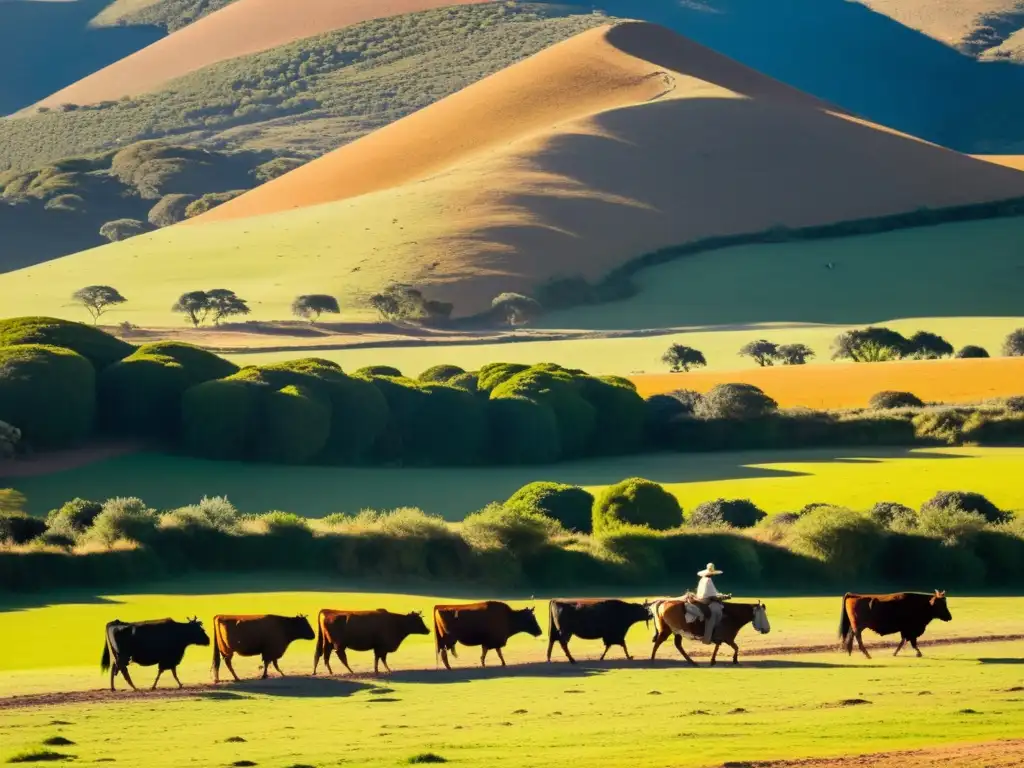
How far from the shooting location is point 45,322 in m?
53.8

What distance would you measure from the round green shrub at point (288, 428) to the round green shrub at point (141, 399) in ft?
8.43

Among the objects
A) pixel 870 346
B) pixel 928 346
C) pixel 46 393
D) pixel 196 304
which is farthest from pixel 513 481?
pixel 196 304

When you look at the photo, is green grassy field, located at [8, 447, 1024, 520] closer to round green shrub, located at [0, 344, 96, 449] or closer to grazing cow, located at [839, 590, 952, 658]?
round green shrub, located at [0, 344, 96, 449]

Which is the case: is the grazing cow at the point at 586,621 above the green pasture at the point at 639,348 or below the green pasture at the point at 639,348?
below

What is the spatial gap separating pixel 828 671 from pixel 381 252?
3661 inches

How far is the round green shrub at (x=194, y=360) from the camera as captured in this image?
5269 cm

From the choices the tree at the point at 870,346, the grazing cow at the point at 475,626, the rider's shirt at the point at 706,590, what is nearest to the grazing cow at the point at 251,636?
the grazing cow at the point at 475,626

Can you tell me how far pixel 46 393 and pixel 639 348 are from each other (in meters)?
41.3

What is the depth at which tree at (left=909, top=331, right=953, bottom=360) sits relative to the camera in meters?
81.6

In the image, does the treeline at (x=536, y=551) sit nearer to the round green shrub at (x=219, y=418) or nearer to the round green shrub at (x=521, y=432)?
the round green shrub at (x=219, y=418)

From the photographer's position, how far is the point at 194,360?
53750 mm

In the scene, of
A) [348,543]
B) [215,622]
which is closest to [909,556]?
[348,543]

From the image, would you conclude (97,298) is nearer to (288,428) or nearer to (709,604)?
(288,428)

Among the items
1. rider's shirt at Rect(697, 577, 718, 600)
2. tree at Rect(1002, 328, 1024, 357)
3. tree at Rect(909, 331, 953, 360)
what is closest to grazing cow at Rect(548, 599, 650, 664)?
rider's shirt at Rect(697, 577, 718, 600)
